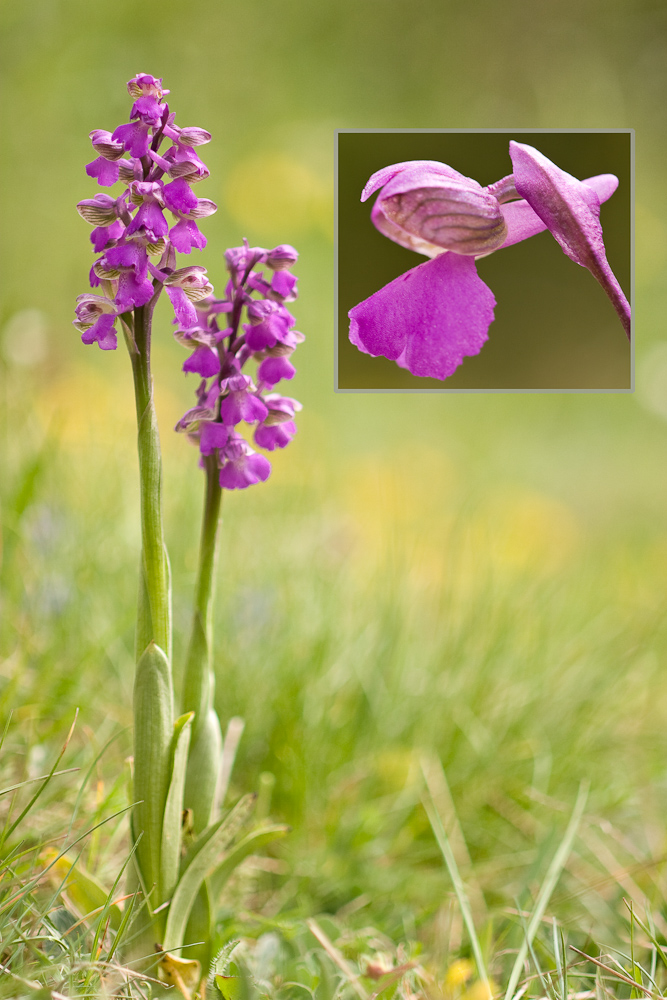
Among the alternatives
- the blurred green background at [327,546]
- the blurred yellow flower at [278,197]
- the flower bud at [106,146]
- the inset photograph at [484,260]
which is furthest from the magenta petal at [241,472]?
the blurred yellow flower at [278,197]

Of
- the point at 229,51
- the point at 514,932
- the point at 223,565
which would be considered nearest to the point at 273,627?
the point at 223,565

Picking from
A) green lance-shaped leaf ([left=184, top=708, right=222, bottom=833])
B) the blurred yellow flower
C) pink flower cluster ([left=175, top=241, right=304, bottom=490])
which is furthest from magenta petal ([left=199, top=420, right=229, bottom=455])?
the blurred yellow flower

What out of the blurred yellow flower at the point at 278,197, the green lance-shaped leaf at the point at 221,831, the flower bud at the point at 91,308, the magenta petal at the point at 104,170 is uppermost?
the blurred yellow flower at the point at 278,197

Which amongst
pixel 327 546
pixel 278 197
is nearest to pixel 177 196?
pixel 327 546

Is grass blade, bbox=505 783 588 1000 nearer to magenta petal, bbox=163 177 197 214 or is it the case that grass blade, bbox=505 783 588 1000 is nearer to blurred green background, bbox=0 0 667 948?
blurred green background, bbox=0 0 667 948

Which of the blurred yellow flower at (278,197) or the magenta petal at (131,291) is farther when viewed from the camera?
the blurred yellow flower at (278,197)

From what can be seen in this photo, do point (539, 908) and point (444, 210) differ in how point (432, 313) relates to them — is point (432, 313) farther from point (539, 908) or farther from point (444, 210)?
point (539, 908)

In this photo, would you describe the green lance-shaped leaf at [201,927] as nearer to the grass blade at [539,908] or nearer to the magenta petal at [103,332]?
the grass blade at [539,908]
